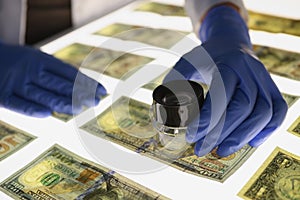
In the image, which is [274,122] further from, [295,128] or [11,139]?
[11,139]

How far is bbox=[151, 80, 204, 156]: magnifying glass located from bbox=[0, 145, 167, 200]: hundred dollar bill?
111mm

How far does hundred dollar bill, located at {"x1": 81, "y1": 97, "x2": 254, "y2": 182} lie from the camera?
2.64 feet

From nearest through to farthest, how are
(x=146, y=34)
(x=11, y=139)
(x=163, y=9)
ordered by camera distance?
(x=11, y=139) → (x=146, y=34) → (x=163, y=9)

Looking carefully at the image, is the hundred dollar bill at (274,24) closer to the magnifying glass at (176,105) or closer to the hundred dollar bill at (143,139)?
the hundred dollar bill at (143,139)

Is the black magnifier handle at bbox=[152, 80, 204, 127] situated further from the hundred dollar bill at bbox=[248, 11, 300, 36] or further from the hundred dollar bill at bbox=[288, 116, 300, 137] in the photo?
the hundred dollar bill at bbox=[248, 11, 300, 36]

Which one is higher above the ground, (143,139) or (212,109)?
(212,109)

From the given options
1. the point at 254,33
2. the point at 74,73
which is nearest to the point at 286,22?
the point at 254,33

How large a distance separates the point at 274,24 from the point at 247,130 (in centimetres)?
54

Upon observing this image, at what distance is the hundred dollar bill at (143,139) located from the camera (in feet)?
2.64

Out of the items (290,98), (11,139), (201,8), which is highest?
(201,8)

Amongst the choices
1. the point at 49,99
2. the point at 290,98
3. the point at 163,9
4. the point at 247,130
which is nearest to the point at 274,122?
the point at 247,130

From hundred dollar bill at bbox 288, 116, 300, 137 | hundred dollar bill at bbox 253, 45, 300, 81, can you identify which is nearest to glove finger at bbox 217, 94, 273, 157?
hundred dollar bill at bbox 288, 116, 300, 137

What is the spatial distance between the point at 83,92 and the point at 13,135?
164mm

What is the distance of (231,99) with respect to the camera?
80 cm
